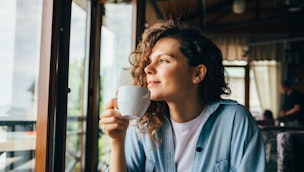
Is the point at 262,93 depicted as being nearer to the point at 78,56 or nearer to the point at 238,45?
the point at 238,45

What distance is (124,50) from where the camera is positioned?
3289 mm

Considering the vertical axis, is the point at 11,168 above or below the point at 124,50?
below

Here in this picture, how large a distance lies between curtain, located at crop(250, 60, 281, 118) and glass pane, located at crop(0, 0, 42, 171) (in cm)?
702

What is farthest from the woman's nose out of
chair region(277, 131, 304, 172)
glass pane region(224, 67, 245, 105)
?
glass pane region(224, 67, 245, 105)

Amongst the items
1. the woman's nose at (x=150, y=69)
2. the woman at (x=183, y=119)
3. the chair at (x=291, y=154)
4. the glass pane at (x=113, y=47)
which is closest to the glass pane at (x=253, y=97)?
the glass pane at (x=113, y=47)

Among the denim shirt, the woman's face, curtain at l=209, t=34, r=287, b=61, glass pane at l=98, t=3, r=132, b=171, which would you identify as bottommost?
the denim shirt

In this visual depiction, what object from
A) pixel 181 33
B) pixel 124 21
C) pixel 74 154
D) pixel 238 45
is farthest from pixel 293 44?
pixel 181 33

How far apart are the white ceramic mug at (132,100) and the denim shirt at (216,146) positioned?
0.33m

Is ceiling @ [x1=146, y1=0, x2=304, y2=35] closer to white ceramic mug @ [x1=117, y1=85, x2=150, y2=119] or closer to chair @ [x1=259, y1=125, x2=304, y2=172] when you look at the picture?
chair @ [x1=259, y1=125, x2=304, y2=172]

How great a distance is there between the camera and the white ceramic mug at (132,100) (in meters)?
1.00

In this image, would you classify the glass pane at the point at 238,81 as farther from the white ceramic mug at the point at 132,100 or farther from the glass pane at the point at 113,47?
the white ceramic mug at the point at 132,100

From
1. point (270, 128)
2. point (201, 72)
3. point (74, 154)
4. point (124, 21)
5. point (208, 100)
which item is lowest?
point (74, 154)

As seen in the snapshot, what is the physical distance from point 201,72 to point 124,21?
2.04m

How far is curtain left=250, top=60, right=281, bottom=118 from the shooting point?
26.2 feet
